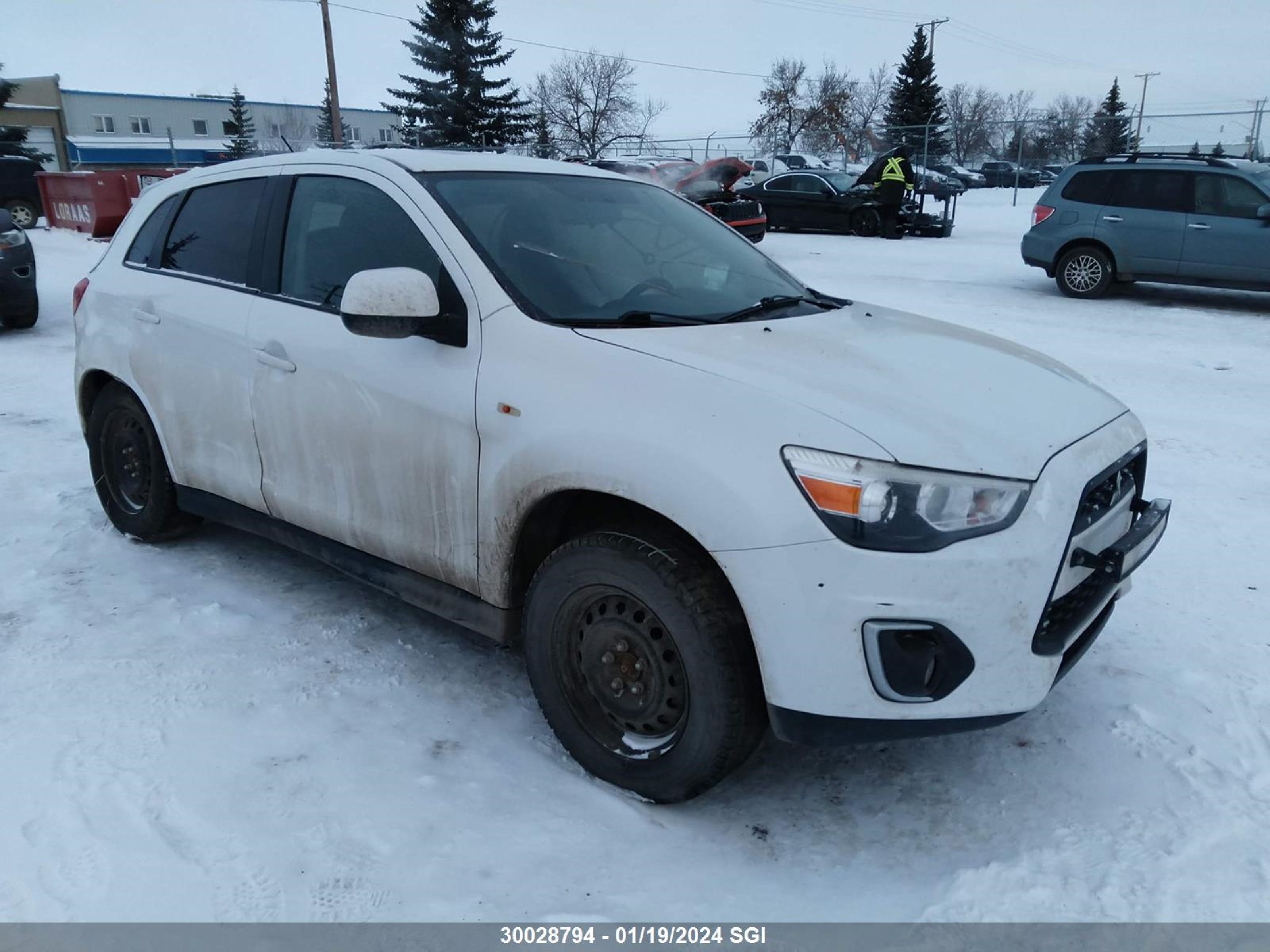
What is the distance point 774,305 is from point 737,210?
12.5m

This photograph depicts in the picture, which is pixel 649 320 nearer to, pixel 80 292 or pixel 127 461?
pixel 127 461

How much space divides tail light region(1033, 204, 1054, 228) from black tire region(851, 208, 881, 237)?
6.98 meters

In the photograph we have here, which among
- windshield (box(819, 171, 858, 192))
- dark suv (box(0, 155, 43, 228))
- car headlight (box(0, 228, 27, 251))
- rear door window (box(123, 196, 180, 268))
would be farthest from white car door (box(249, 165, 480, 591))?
dark suv (box(0, 155, 43, 228))

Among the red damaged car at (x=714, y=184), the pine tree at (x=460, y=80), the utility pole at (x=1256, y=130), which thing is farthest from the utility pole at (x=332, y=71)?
the utility pole at (x=1256, y=130)

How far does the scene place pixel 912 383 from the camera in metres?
2.67

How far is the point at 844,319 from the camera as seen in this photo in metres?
3.37

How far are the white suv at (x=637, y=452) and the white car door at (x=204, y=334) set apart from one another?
0.02 meters

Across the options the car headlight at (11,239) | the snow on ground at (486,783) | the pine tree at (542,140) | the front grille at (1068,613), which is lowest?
the snow on ground at (486,783)

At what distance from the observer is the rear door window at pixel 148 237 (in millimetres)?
4332

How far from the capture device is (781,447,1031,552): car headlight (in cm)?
227

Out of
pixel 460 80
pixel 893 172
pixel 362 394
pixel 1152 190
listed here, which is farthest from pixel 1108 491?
pixel 460 80
